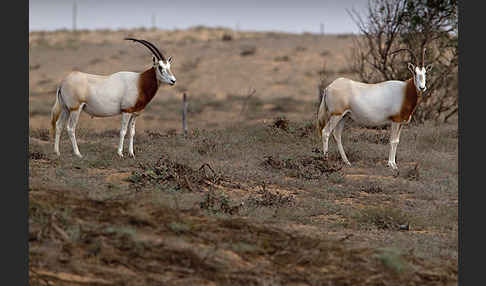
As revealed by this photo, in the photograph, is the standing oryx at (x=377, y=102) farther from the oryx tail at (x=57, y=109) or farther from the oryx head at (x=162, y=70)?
the oryx tail at (x=57, y=109)

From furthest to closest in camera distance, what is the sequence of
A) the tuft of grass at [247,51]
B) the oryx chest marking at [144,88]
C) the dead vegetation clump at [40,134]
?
the tuft of grass at [247,51] < the dead vegetation clump at [40,134] < the oryx chest marking at [144,88]

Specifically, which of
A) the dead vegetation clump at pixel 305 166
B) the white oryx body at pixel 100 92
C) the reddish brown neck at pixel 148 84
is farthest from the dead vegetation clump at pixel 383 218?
the white oryx body at pixel 100 92

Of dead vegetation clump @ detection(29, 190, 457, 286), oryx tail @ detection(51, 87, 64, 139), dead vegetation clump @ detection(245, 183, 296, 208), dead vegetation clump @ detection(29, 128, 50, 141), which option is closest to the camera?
dead vegetation clump @ detection(29, 190, 457, 286)

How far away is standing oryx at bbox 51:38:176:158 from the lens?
1226 cm

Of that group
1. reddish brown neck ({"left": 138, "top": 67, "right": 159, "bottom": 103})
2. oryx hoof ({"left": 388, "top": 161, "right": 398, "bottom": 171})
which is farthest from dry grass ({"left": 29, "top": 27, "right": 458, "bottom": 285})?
reddish brown neck ({"left": 138, "top": 67, "right": 159, "bottom": 103})

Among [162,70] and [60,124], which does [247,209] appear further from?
[60,124]

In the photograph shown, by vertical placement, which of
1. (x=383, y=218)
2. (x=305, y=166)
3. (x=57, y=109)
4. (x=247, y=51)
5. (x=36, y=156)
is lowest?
(x=383, y=218)

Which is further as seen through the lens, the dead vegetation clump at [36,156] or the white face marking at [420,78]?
the white face marking at [420,78]

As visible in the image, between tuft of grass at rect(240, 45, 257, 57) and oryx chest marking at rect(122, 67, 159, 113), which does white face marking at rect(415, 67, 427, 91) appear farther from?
tuft of grass at rect(240, 45, 257, 57)

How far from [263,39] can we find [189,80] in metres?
14.5

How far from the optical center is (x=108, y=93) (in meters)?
12.3

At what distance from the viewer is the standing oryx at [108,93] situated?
12258mm

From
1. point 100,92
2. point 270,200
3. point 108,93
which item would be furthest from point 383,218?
point 100,92

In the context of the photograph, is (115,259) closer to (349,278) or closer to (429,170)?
(349,278)
